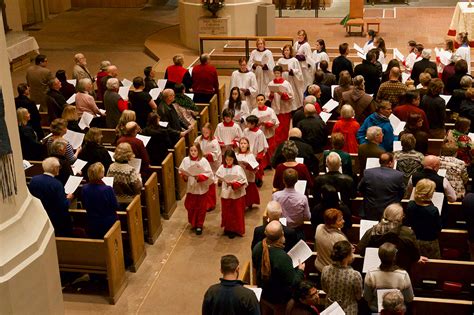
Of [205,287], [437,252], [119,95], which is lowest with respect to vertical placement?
[205,287]

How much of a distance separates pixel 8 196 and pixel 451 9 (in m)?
18.8

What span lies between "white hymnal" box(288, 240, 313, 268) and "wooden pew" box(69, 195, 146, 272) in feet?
8.27

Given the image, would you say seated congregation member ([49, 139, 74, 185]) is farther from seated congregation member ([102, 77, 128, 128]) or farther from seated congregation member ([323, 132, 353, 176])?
seated congregation member ([323, 132, 353, 176])

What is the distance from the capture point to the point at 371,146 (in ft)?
31.0

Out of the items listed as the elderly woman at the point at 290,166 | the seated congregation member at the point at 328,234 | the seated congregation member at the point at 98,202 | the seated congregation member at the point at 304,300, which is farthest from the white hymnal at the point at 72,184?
the seated congregation member at the point at 304,300

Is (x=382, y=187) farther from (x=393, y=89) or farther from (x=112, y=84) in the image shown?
(x=112, y=84)

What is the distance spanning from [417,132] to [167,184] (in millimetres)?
3471

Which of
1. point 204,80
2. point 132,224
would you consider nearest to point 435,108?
point 204,80

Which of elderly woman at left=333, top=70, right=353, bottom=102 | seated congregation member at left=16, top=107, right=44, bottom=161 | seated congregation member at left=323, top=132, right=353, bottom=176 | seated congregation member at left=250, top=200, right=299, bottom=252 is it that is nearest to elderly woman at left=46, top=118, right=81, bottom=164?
seated congregation member at left=16, top=107, right=44, bottom=161

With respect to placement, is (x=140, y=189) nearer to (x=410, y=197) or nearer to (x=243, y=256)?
(x=243, y=256)

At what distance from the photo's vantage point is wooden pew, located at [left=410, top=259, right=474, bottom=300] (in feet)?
24.4

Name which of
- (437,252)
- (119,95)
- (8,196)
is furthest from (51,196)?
(437,252)

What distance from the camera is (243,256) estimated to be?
31.8 ft

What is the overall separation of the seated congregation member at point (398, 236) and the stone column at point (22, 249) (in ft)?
10.0
